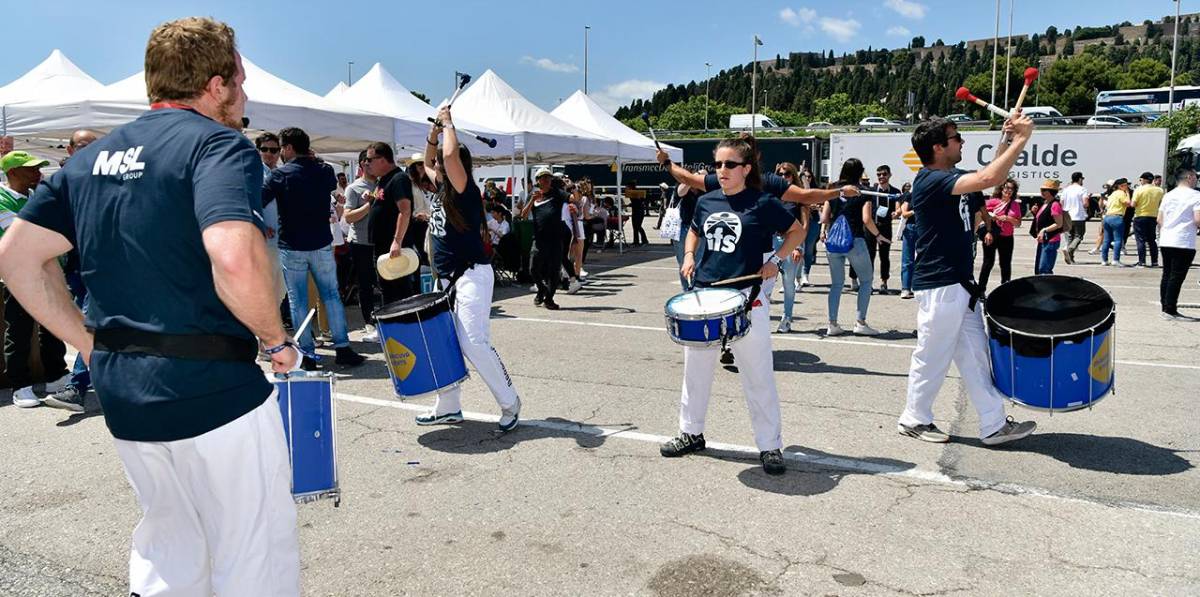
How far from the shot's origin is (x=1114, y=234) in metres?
16.9

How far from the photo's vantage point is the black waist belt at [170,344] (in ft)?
6.89

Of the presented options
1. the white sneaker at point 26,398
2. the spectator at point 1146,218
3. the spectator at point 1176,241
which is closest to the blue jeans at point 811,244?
the spectator at point 1176,241

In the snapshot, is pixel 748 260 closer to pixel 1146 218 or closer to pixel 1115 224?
pixel 1115 224

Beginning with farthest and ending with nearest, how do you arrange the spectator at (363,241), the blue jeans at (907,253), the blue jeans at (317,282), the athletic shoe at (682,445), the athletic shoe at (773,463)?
the blue jeans at (907,253) → the spectator at (363,241) → the blue jeans at (317,282) → the athletic shoe at (682,445) → the athletic shoe at (773,463)

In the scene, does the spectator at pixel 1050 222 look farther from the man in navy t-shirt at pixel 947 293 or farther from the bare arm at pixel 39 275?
the bare arm at pixel 39 275

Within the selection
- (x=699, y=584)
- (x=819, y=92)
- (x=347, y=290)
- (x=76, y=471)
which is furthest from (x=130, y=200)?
(x=819, y=92)

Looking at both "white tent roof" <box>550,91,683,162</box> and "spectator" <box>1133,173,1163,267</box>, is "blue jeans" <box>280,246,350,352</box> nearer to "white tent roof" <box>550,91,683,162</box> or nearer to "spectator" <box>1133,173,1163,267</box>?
"white tent roof" <box>550,91,683,162</box>

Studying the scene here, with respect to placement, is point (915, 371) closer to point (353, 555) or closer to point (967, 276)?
point (967, 276)

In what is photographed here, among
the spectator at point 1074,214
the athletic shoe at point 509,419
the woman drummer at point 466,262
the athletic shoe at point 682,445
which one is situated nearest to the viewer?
the athletic shoe at point 682,445

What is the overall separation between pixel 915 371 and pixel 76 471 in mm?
4841

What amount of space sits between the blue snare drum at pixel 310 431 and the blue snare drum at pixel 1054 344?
3616 millimetres

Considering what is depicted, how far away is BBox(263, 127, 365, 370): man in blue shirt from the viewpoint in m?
7.11

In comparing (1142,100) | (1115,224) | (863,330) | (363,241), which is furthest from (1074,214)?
(1142,100)

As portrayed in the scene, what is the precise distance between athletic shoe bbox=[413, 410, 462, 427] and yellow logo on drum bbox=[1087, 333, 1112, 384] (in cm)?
369
